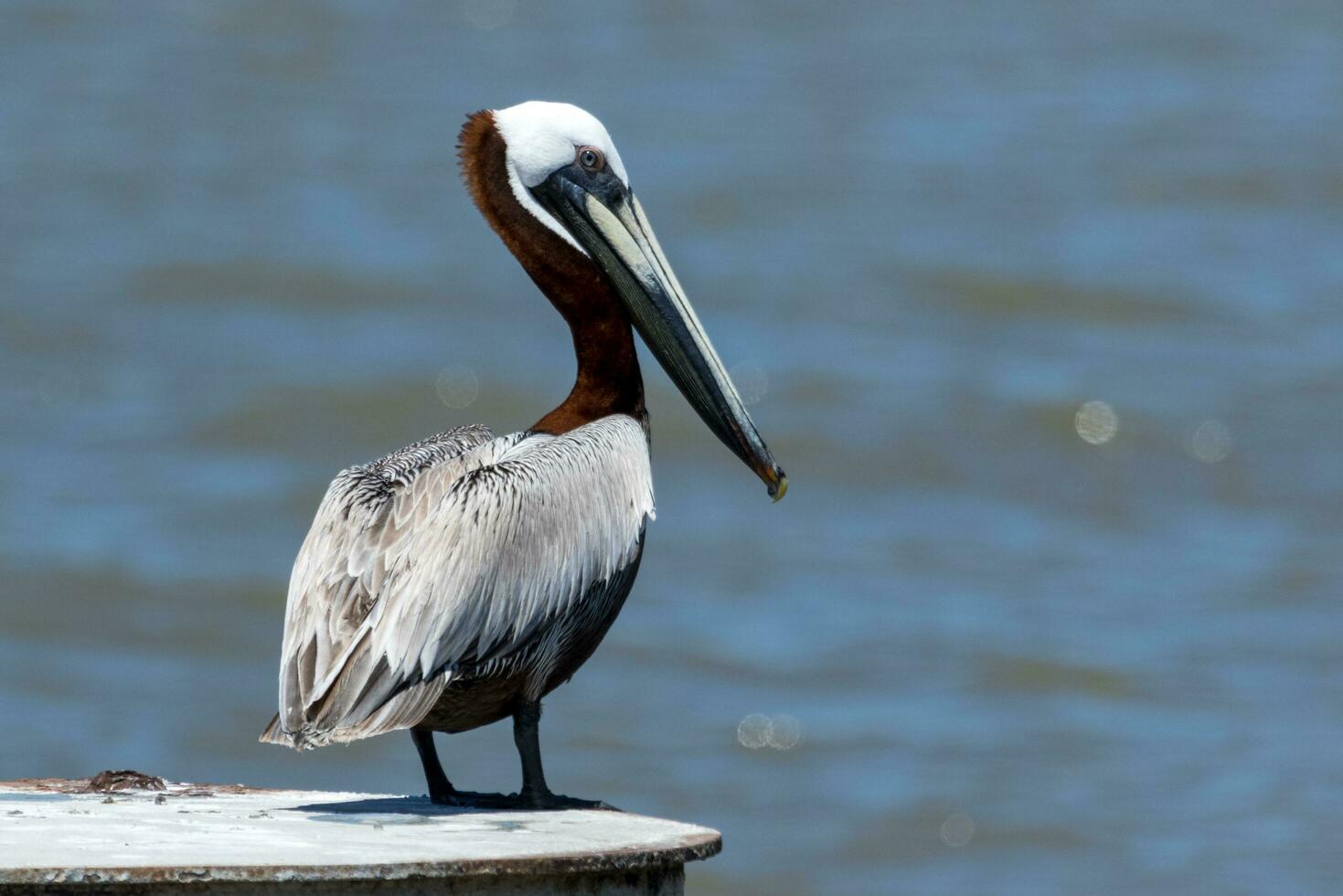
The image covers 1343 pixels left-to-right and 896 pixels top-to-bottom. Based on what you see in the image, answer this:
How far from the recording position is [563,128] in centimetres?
449

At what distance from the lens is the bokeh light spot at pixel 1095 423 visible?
13984 millimetres

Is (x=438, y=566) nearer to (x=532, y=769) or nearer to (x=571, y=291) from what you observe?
(x=532, y=769)

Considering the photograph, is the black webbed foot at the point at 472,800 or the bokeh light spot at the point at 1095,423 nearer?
the black webbed foot at the point at 472,800

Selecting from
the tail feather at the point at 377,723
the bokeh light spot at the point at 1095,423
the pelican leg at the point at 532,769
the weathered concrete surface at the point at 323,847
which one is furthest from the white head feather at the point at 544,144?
the bokeh light spot at the point at 1095,423

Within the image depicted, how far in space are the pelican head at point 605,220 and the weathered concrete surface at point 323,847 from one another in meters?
1.08

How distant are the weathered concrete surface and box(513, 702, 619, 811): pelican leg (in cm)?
10

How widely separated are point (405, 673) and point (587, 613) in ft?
1.57

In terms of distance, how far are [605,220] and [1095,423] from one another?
32.7ft

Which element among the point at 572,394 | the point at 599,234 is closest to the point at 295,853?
the point at 572,394

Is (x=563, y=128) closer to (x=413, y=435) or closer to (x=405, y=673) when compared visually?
(x=405, y=673)

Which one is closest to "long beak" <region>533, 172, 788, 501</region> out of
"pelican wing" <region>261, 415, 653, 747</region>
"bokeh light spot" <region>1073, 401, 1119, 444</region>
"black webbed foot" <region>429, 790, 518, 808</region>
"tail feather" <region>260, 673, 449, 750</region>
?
"pelican wing" <region>261, 415, 653, 747</region>

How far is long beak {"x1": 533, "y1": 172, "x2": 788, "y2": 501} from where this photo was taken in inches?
177

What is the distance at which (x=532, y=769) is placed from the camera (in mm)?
3986

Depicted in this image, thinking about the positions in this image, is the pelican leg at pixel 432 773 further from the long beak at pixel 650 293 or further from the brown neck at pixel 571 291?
the long beak at pixel 650 293
